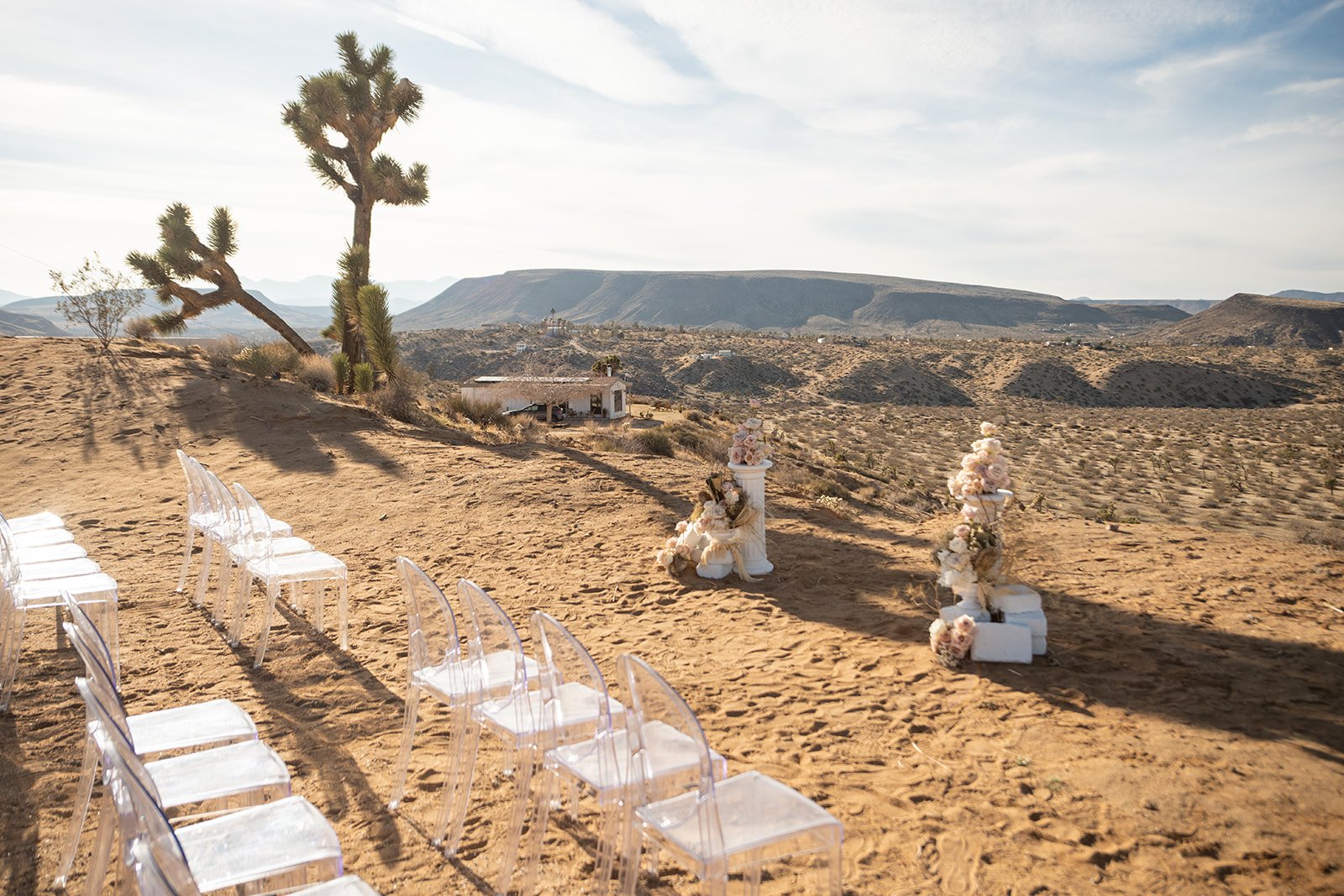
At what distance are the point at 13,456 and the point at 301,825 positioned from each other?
42.4 ft

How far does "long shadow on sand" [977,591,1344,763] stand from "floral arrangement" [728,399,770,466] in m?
3.02

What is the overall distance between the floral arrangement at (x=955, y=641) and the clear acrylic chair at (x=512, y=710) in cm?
302

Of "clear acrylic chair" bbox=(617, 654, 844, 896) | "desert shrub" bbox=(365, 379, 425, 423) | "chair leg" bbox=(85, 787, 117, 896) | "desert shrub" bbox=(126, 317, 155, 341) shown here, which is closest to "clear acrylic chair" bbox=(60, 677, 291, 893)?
"chair leg" bbox=(85, 787, 117, 896)

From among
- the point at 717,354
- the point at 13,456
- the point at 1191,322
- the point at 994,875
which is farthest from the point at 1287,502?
the point at 1191,322

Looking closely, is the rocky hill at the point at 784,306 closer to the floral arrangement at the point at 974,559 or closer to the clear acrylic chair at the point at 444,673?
the floral arrangement at the point at 974,559

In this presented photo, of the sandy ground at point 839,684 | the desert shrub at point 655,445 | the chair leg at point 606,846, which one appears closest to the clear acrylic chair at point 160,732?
the sandy ground at point 839,684

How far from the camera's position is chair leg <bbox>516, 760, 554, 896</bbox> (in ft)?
11.0

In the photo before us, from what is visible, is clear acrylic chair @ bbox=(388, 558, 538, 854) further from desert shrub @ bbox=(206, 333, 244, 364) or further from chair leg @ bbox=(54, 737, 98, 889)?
desert shrub @ bbox=(206, 333, 244, 364)

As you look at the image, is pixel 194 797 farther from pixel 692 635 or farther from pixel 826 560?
pixel 826 560

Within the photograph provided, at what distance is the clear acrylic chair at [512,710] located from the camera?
3.50m

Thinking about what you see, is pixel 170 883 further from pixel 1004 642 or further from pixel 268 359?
pixel 268 359

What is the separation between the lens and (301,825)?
2.81 metres

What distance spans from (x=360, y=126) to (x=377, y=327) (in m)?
4.94

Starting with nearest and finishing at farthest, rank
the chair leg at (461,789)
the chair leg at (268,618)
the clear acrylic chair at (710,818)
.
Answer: the clear acrylic chair at (710,818) < the chair leg at (461,789) < the chair leg at (268,618)
